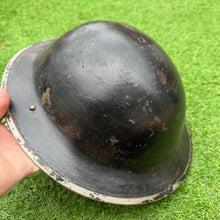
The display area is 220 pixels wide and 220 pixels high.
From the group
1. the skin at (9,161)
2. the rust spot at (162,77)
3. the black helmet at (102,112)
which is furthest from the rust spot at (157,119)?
the skin at (9,161)

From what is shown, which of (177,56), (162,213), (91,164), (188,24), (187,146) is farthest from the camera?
(188,24)

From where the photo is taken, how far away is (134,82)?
3.96 feet

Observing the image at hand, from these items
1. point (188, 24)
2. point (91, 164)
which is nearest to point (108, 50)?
point (91, 164)

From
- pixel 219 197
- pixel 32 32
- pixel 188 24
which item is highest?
pixel 32 32

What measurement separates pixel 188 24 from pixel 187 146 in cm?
180

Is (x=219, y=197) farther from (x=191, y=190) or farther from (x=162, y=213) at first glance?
(x=162, y=213)

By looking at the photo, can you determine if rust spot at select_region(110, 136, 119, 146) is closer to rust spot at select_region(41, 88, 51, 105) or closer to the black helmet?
the black helmet

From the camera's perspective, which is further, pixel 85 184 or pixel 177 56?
pixel 177 56

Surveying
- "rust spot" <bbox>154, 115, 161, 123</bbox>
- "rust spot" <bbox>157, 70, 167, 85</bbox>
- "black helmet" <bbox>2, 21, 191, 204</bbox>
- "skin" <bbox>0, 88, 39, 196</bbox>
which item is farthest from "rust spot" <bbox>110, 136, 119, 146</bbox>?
"skin" <bbox>0, 88, 39, 196</bbox>

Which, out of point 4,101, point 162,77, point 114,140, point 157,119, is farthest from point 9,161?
point 162,77

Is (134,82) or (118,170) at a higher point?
(134,82)

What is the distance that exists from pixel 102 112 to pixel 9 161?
657 millimetres

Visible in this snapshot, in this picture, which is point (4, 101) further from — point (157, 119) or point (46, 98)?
point (157, 119)

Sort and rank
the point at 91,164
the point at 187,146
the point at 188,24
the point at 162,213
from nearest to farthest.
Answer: the point at 91,164 → the point at 162,213 → the point at 187,146 → the point at 188,24
